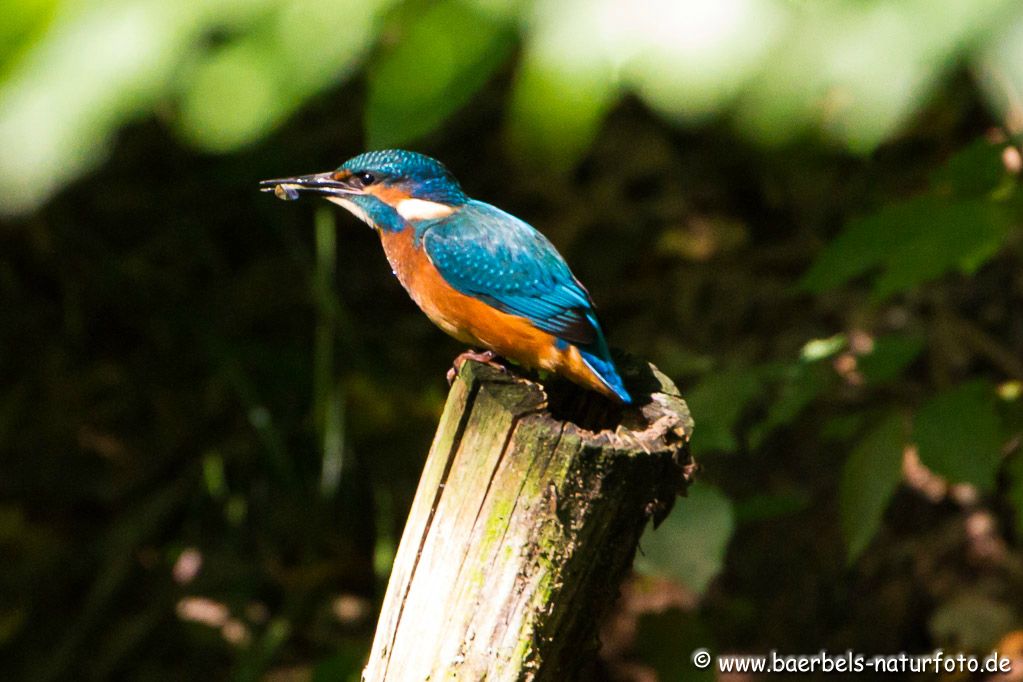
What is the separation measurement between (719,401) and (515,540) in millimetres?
1235

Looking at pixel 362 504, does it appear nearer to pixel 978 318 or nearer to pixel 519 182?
pixel 519 182

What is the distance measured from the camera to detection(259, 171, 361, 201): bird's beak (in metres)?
2.80

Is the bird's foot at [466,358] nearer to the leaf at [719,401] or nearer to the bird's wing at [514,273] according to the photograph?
the bird's wing at [514,273]

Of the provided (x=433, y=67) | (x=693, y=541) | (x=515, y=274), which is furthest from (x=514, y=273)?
(x=433, y=67)

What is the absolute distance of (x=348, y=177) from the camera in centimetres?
298

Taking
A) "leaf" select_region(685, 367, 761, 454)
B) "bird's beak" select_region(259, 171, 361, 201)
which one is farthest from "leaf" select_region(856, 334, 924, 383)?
"bird's beak" select_region(259, 171, 361, 201)

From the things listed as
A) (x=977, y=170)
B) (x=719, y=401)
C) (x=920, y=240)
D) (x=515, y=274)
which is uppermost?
(x=977, y=170)

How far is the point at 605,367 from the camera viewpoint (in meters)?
2.26

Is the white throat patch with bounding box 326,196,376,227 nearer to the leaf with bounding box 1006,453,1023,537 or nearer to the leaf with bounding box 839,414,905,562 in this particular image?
the leaf with bounding box 839,414,905,562

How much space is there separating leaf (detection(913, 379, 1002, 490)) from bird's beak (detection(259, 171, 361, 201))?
155 centimetres

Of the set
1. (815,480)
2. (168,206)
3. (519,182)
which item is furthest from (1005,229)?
(168,206)

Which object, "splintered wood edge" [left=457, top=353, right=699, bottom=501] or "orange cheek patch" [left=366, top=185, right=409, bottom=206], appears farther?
"orange cheek patch" [left=366, top=185, right=409, bottom=206]

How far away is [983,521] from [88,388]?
4139 millimetres

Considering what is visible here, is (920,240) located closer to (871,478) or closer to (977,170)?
(977,170)
